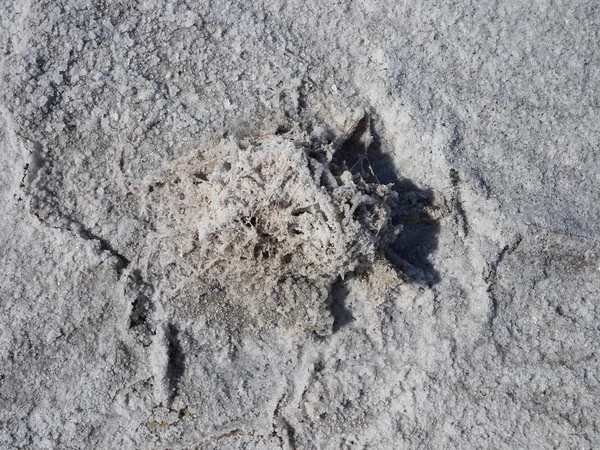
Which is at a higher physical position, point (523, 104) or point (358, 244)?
point (523, 104)

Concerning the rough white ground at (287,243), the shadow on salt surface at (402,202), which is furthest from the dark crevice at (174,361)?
the shadow on salt surface at (402,202)

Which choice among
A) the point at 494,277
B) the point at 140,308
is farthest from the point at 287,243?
the point at 494,277

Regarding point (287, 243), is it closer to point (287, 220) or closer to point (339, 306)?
point (287, 220)

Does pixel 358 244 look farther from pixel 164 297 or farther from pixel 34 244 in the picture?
pixel 34 244

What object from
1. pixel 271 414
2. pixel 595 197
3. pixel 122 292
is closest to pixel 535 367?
pixel 595 197

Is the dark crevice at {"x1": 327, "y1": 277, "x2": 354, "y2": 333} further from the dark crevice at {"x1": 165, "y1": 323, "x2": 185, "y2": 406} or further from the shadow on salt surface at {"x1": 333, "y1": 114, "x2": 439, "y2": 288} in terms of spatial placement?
the dark crevice at {"x1": 165, "y1": 323, "x2": 185, "y2": 406}

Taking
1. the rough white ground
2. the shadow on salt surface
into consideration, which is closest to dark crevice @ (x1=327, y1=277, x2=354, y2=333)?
the rough white ground
